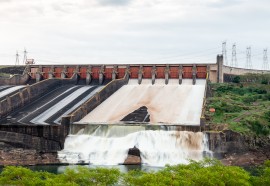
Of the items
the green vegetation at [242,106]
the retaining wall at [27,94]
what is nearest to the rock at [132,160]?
the green vegetation at [242,106]

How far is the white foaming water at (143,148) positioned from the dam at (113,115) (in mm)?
95

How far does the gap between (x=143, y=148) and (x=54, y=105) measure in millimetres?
16015

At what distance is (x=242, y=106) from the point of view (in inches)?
2315

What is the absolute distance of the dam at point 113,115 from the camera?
50.2 meters

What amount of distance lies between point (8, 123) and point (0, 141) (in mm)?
4395

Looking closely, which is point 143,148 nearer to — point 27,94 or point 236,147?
point 236,147

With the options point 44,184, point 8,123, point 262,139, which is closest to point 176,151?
point 262,139

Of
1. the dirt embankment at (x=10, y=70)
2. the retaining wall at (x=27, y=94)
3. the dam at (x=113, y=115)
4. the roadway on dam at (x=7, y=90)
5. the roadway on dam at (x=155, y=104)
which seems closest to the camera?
the dam at (x=113, y=115)

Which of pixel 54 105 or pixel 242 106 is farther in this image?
pixel 54 105

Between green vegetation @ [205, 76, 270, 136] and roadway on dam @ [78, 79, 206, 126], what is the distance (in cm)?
189

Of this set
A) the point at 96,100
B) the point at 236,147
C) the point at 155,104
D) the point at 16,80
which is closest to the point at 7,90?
the point at 16,80

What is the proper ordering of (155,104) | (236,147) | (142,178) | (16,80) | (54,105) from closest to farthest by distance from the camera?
(142,178), (236,147), (155,104), (54,105), (16,80)

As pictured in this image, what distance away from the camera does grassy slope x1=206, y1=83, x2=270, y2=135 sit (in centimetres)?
5210

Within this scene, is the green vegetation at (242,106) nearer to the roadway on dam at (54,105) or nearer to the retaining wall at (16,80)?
the roadway on dam at (54,105)
